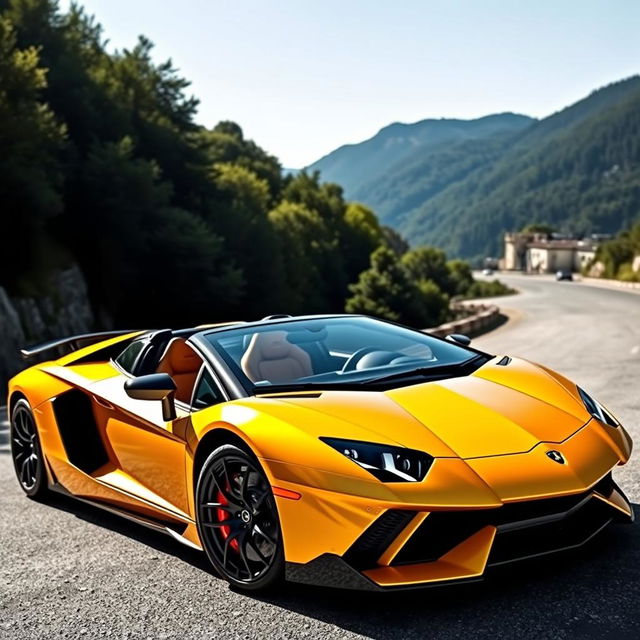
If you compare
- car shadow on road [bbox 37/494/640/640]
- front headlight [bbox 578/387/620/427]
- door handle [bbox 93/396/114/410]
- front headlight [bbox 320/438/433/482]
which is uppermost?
front headlight [bbox 320/438/433/482]

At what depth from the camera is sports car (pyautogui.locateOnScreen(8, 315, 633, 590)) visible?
149 inches

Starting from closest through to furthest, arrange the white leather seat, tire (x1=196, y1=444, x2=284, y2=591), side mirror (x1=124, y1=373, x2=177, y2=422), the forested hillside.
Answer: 1. tire (x1=196, y1=444, x2=284, y2=591)
2. side mirror (x1=124, y1=373, x2=177, y2=422)
3. the white leather seat
4. the forested hillside

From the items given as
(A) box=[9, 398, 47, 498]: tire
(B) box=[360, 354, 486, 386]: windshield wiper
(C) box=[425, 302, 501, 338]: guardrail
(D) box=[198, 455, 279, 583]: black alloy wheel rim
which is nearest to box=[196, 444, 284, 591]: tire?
(D) box=[198, 455, 279, 583]: black alloy wheel rim

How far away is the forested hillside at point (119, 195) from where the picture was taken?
110ft

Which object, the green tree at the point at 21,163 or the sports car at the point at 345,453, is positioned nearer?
the sports car at the point at 345,453

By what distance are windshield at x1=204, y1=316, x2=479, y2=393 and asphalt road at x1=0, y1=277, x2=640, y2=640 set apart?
1035 mm

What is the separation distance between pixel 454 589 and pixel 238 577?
37.8 inches

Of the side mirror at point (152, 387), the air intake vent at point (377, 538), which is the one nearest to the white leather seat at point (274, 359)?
the side mirror at point (152, 387)

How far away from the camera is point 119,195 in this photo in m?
42.9

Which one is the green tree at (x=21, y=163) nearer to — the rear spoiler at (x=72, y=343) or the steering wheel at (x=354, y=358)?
the rear spoiler at (x=72, y=343)

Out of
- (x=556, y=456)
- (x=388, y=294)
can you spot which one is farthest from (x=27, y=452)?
(x=388, y=294)

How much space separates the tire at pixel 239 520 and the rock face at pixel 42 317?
16.6 metres

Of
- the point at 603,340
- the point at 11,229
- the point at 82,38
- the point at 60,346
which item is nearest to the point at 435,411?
the point at 60,346

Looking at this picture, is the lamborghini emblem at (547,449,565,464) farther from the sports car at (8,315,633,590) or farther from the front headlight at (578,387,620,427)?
the front headlight at (578,387,620,427)
